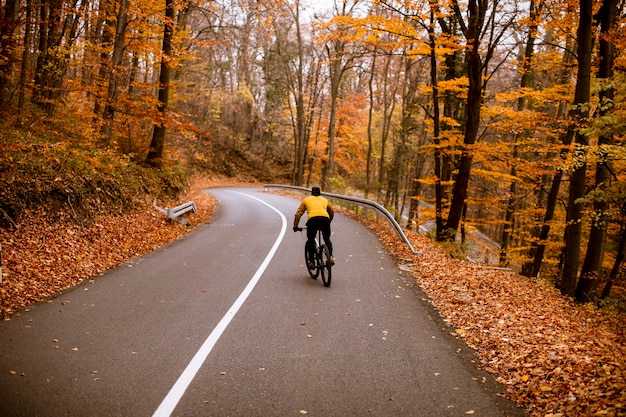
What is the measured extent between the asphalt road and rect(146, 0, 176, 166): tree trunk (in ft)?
32.4

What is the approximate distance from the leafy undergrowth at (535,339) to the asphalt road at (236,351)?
0.35 m

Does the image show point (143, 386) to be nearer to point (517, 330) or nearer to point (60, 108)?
point (517, 330)

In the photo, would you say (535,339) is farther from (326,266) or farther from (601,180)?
(601,180)

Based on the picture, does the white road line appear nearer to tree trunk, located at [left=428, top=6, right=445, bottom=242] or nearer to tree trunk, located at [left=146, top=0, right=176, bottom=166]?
tree trunk, located at [left=428, top=6, right=445, bottom=242]

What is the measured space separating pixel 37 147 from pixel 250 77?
39.9 m

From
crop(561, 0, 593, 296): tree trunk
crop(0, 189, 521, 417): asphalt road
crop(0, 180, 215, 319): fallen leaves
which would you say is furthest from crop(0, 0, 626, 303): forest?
crop(0, 189, 521, 417): asphalt road

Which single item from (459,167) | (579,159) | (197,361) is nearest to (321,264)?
(197,361)

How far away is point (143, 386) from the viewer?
4.33 metres

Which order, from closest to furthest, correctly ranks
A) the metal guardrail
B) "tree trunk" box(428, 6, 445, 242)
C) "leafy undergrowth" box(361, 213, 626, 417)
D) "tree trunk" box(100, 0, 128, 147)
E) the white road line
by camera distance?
the white road line
"leafy undergrowth" box(361, 213, 626, 417)
the metal guardrail
"tree trunk" box(100, 0, 128, 147)
"tree trunk" box(428, 6, 445, 242)

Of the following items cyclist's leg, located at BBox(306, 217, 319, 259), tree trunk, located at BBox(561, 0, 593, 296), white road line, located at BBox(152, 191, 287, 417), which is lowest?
white road line, located at BBox(152, 191, 287, 417)

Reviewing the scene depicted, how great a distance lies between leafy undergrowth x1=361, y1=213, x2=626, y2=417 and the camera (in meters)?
4.22

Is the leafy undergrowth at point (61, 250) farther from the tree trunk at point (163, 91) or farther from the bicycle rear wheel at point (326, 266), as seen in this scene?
the tree trunk at point (163, 91)

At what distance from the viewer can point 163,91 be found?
17.8 metres

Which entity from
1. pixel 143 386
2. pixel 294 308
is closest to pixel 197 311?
pixel 294 308
